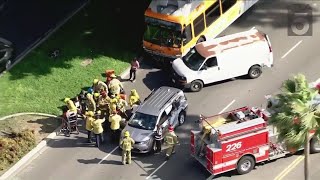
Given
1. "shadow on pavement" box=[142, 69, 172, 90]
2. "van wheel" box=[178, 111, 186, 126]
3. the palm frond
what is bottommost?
"van wheel" box=[178, 111, 186, 126]

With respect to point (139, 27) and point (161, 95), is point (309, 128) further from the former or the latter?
point (139, 27)

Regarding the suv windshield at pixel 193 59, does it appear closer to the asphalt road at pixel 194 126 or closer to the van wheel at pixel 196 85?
the van wheel at pixel 196 85

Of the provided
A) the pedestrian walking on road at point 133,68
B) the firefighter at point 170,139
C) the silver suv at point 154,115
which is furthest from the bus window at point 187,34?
the firefighter at point 170,139

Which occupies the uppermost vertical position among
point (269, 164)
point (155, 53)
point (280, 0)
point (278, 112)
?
point (280, 0)

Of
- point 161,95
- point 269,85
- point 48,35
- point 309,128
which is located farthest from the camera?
point 48,35

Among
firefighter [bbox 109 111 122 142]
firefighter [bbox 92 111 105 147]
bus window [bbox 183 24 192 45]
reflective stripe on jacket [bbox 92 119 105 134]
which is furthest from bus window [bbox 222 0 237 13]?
reflective stripe on jacket [bbox 92 119 105 134]

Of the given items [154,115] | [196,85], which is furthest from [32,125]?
[196,85]

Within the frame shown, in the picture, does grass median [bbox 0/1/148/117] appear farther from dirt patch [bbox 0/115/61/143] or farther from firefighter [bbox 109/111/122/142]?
firefighter [bbox 109/111/122/142]

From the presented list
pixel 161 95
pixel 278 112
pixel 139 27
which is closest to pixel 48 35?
pixel 139 27
